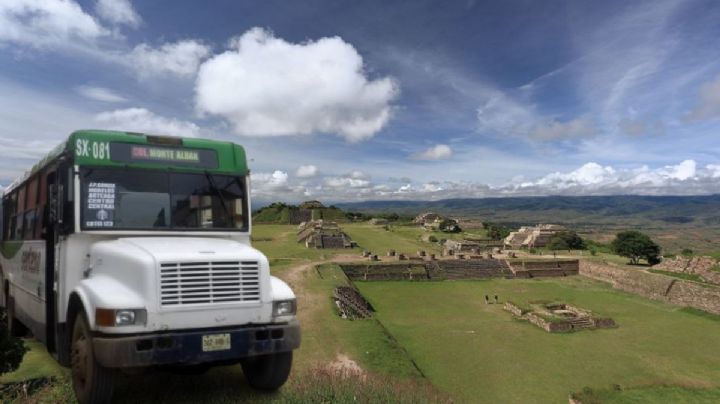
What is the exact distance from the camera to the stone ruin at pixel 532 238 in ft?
201

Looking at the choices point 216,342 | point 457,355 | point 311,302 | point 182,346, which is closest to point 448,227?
point 311,302

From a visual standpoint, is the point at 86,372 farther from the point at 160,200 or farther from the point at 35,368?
the point at 35,368

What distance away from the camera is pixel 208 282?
5.25 metres

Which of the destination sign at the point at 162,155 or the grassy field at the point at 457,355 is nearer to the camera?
the destination sign at the point at 162,155

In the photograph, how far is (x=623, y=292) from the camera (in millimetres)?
37594

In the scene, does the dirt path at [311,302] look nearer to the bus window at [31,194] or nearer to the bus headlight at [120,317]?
the bus headlight at [120,317]

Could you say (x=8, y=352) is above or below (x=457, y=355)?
above

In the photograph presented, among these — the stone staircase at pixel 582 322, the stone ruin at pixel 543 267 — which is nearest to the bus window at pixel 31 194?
the stone staircase at pixel 582 322

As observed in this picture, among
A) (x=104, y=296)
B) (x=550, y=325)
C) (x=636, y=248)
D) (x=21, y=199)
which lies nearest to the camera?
(x=104, y=296)

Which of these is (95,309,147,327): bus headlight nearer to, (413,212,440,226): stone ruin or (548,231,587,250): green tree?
(548,231,587,250): green tree

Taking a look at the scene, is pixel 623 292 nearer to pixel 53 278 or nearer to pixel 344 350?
pixel 344 350

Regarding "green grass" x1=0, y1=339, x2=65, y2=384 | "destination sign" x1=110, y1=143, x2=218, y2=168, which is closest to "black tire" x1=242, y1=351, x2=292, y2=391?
"destination sign" x1=110, y1=143, x2=218, y2=168

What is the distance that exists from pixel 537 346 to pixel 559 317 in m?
5.31

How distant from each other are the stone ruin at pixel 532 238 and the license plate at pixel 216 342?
57964 millimetres
